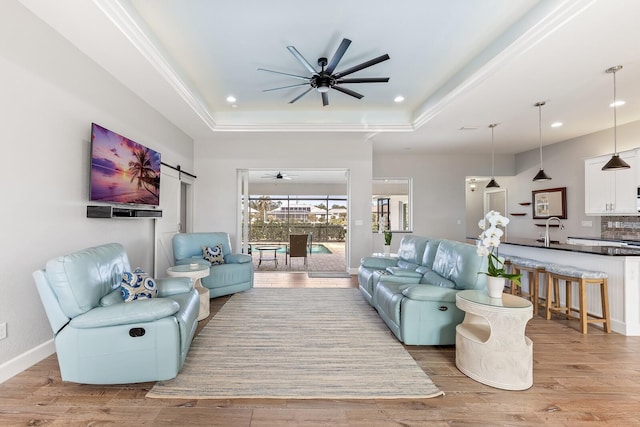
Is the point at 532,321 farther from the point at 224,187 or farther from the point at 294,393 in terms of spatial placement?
the point at 224,187

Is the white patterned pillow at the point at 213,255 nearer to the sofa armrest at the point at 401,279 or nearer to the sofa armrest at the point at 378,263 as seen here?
the sofa armrest at the point at 378,263

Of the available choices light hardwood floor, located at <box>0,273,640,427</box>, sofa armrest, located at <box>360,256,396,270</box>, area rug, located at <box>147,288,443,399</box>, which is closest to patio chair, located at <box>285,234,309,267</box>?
sofa armrest, located at <box>360,256,396,270</box>

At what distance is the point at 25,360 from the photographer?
7.89 ft

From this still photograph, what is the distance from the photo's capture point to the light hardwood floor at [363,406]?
1824mm

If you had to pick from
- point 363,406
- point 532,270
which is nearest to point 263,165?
point 532,270

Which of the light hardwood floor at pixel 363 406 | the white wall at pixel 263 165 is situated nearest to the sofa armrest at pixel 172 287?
the light hardwood floor at pixel 363 406

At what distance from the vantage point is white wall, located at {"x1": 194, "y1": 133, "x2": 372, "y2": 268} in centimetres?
→ 642

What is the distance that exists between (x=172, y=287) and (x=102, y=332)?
86 cm

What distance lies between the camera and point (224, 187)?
21.2 feet

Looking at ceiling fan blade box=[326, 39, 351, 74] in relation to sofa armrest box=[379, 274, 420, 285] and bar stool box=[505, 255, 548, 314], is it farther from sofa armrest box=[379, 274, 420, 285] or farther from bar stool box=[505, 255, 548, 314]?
bar stool box=[505, 255, 548, 314]

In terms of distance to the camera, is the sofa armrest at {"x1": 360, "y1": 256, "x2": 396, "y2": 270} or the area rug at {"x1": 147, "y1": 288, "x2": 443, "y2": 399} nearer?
the area rug at {"x1": 147, "y1": 288, "x2": 443, "y2": 399}

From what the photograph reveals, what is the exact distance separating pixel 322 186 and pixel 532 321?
9986mm

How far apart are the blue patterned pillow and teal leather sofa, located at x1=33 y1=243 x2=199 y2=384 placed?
0.31 metres

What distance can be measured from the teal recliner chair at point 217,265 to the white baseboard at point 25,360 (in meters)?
1.86
